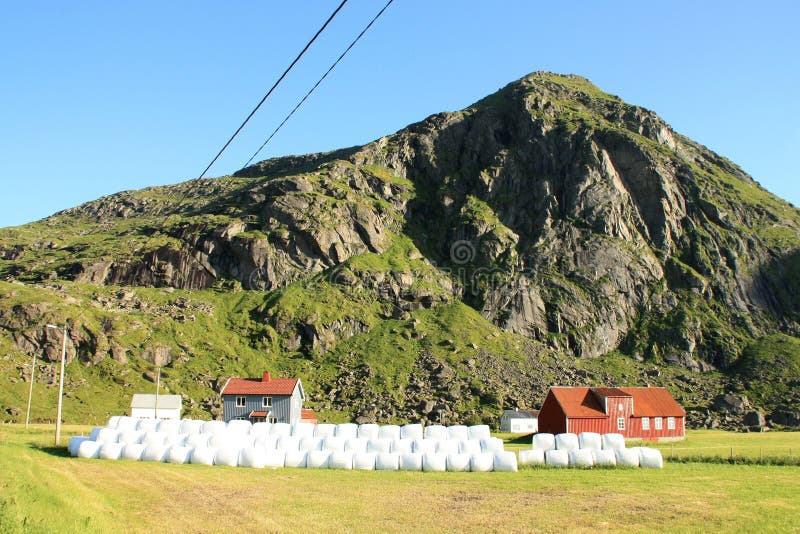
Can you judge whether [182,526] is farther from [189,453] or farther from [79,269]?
[79,269]

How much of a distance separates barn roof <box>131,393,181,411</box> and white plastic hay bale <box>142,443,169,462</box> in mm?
43787

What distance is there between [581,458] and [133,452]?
2852cm

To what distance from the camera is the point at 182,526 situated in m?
21.3

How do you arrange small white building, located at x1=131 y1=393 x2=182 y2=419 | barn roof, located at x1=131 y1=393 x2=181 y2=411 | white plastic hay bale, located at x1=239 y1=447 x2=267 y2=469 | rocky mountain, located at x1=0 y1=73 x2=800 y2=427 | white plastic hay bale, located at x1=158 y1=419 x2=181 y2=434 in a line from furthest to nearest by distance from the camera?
rocky mountain, located at x1=0 y1=73 x2=800 y2=427
barn roof, located at x1=131 y1=393 x2=181 y2=411
small white building, located at x1=131 y1=393 x2=182 y2=419
white plastic hay bale, located at x1=158 y1=419 x2=181 y2=434
white plastic hay bale, located at x1=239 y1=447 x2=267 y2=469

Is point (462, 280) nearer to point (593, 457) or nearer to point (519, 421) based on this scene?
point (519, 421)

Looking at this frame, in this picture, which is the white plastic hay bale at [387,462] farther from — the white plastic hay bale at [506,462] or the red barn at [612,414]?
the red barn at [612,414]

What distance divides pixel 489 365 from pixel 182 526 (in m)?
90.1

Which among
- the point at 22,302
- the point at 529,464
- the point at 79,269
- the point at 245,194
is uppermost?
the point at 245,194

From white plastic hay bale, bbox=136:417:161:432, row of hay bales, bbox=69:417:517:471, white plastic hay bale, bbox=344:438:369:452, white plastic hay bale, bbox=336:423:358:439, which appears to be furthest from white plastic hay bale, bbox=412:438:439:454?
white plastic hay bale, bbox=136:417:161:432

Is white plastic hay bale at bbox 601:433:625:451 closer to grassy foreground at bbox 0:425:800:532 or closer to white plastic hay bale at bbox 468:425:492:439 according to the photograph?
grassy foreground at bbox 0:425:800:532

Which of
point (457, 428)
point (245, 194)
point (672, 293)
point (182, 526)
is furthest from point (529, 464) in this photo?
point (245, 194)

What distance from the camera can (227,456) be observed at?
39312 millimetres

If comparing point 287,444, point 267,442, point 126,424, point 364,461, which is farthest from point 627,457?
point 126,424

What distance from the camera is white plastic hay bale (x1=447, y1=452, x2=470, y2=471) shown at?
39.7 metres
